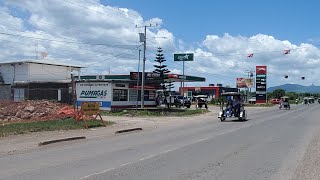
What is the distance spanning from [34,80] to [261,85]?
63.9 meters

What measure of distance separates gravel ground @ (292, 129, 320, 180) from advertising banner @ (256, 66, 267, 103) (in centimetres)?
9561

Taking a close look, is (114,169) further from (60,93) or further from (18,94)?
(18,94)

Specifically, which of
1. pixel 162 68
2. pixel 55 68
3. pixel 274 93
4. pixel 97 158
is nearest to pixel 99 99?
pixel 162 68

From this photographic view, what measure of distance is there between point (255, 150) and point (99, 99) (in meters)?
34.3

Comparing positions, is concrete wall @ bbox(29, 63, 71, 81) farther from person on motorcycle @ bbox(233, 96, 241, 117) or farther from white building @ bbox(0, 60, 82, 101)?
person on motorcycle @ bbox(233, 96, 241, 117)

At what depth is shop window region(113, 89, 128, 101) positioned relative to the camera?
48309mm

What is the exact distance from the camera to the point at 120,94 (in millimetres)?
49312

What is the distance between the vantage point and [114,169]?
10906mm

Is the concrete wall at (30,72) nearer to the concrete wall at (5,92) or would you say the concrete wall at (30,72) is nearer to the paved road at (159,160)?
the concrete wall at (5,92)

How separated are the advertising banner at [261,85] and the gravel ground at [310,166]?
314ft

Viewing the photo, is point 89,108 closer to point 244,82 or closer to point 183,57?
point 183,57

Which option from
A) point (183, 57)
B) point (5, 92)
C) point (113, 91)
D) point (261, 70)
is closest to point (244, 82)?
point (261, 70)

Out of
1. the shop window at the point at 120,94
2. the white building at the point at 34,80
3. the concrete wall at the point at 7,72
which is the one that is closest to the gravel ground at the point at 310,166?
the shop window at the point at 120,94

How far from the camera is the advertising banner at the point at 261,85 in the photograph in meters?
110
